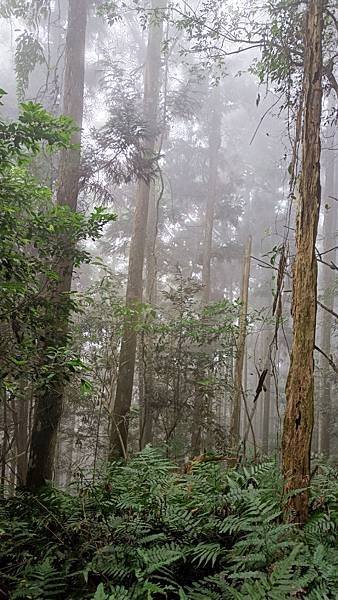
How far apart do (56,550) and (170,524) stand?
3.03ft

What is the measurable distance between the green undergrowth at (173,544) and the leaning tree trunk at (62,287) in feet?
4.12

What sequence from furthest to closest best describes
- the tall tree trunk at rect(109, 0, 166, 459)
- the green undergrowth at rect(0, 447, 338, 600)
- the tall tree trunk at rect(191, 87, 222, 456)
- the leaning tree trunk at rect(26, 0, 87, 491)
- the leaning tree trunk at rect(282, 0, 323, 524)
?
the tall tree trunk at rect(191, 87, 222, 456) < the tall tree trunk at rect(109, 0, 166, 459) < the leaning tree trunk at rect(26, 0, 87, 491) < the leaning tree trunk at rect(282, 0, 323, 524) < the green undergrowth at rect(0, 447, 338, 600)

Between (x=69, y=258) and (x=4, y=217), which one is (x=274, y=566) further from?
(x=69, y=258)

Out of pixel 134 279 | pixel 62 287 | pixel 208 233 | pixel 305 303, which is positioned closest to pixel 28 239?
pixel 62 287

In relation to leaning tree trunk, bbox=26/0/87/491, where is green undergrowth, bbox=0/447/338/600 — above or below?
below

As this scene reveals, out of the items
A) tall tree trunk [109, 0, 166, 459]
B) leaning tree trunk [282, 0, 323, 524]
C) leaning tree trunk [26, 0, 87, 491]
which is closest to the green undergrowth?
leaning tree trunk [282, 0, 323, 524]

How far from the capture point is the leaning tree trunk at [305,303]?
12.4ft

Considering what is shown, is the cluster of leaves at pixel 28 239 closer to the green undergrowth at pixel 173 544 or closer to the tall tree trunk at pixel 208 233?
the green undergrowth at pixel 173 544

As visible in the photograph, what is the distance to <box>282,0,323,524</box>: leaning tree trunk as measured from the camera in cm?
377

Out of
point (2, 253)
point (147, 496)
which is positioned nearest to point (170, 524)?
point (147, 496)

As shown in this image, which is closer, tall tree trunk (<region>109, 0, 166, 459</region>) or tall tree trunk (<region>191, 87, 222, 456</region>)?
tall tree trunk (<region>109, 0, 166, 459</region>)

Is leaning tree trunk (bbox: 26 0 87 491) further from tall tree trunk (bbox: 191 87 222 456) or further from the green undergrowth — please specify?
tall tree trunk (bbox: 191 87 222 456)

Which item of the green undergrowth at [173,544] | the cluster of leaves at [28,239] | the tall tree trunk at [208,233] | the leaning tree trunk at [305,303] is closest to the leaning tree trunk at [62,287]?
the cluster of leaves at [28,239]

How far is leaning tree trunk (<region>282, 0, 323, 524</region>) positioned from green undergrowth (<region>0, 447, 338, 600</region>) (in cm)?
28
